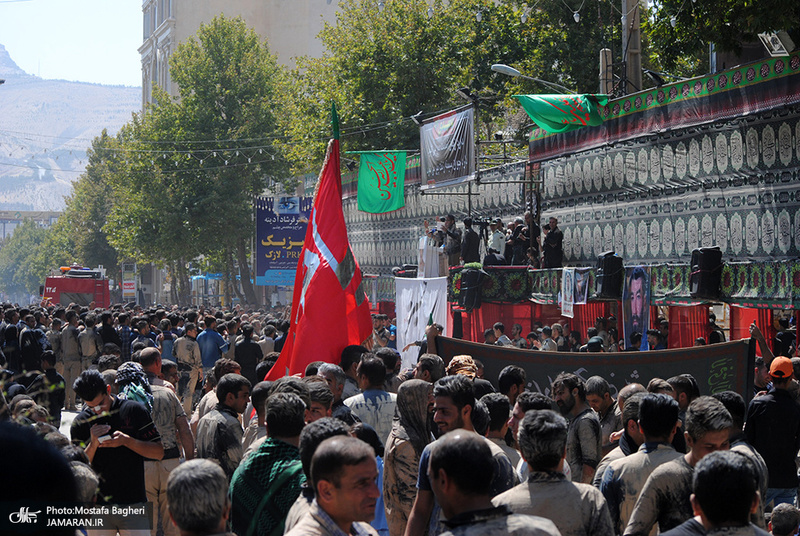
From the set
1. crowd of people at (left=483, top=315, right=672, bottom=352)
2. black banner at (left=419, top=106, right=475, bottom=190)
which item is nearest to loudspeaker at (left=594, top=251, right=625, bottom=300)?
crowd of people at (left=483, top=315, right=672, bottom=352)

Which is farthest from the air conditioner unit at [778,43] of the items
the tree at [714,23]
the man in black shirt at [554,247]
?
the man in black shirt at [554,247]

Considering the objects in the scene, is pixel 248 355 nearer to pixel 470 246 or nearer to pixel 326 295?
pixel 326 295

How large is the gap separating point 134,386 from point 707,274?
984cm

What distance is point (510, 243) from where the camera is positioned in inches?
767

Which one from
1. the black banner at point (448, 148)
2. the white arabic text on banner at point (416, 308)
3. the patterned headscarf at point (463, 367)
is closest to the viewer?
the patterned headscarf at point (463, 367)

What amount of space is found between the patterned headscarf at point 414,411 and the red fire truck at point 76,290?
39065 millimetres

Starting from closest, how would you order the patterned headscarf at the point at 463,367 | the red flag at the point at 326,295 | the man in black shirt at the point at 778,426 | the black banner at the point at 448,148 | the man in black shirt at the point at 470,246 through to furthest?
Answer: the patterned headscarf at the point at 463,367 → the man in black shirt at the point at 778,426 → the red flag at the point at 326,295 → the black banner at the point at 448,148 → the man in black shirt at the point at 470,246

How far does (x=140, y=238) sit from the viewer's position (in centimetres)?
4866

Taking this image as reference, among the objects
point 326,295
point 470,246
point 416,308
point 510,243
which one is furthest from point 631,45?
point 326,295

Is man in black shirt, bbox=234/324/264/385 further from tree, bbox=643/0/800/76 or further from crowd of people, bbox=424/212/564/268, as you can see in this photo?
tree, bbox=643/0/800/76

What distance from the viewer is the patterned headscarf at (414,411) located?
558 cm

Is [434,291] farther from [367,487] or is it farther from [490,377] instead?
[367,487]

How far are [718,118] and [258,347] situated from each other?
25.4ft

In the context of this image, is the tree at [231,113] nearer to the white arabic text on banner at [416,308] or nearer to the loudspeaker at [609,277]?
the white arabic text on banner at [416,308]
